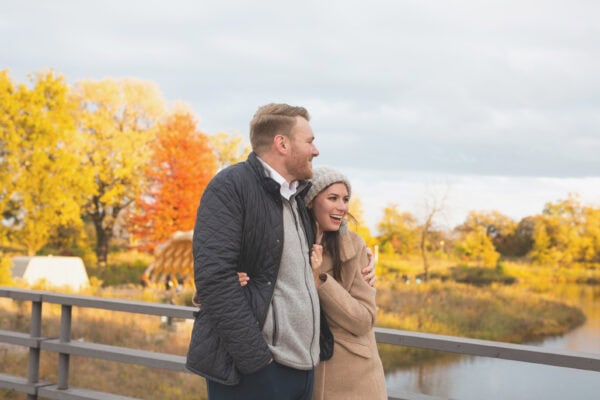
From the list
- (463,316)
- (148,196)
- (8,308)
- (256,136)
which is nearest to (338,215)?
(256,136)

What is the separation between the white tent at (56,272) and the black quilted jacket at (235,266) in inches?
554

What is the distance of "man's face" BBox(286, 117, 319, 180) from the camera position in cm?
221

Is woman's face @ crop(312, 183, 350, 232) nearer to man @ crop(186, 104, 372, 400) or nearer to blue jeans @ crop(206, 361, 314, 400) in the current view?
man @ crop(186, 104, 372, 400)

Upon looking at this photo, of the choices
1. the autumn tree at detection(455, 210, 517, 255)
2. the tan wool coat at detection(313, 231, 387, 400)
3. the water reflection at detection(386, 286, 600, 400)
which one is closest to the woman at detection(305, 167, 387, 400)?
the tan wool coat at detection(313, 231, 387, 400)

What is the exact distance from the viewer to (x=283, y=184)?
2.24 meters

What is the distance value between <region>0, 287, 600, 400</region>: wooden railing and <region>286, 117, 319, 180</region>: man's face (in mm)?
1225

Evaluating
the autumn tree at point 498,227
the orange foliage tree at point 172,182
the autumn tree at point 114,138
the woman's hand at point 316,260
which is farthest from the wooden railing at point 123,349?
the autumn tree at point 498,227

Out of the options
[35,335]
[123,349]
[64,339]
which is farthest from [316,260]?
[35,335]

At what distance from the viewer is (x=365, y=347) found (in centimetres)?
242

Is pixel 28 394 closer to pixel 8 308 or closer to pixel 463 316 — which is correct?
pixel 8 308

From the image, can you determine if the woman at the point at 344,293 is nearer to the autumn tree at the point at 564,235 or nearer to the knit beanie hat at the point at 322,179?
the knit beanie hat at the point at 322,179

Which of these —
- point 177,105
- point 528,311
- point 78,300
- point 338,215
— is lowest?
point 528,311

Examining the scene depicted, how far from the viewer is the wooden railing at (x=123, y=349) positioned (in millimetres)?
2758

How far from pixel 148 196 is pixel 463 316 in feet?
50.0
